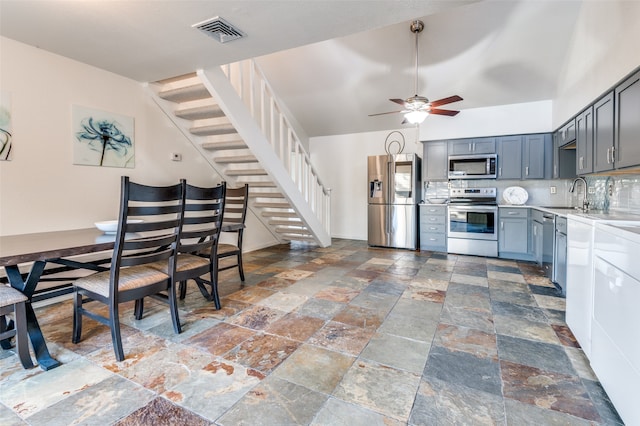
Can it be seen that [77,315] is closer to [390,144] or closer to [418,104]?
[418,104]

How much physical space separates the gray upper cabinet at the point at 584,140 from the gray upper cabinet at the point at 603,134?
0.41ft

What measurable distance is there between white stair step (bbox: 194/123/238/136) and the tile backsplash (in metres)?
3.82

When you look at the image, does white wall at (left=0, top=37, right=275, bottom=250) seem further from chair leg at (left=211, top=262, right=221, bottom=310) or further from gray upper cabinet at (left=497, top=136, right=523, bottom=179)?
gray upper cabinet at (left=497, top=136, right=523, bottom=179)

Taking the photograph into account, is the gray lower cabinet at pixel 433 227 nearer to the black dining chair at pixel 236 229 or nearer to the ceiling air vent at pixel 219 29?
the black dining chair at pixel 236 229

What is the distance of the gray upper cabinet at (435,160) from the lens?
17.6ft

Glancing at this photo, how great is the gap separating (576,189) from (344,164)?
3980 mm

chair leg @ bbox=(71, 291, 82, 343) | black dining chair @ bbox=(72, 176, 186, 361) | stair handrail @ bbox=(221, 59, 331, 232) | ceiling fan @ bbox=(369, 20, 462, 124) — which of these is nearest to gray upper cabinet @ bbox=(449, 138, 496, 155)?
ceiling fan @ bbox=(369, 20, 462, 124)

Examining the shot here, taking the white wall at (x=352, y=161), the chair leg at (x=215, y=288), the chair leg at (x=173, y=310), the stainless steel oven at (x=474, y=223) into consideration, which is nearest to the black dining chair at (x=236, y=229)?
the chair leg at (x=215, y=288)

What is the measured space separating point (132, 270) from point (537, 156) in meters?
5.54

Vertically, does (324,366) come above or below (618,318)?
below

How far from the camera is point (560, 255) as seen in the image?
3.21m

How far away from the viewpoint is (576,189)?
435cm

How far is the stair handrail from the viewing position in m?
3.76

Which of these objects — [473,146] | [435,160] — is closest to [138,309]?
[435,160]
